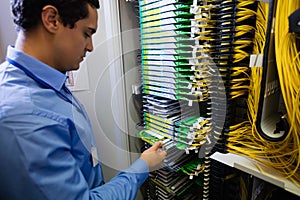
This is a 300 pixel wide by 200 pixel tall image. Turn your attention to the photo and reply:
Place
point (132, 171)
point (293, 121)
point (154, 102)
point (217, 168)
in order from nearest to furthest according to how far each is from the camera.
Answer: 1. point (293, 121)
2. point (132, 171)
3. point (217, 168)
4. point (154, 102)

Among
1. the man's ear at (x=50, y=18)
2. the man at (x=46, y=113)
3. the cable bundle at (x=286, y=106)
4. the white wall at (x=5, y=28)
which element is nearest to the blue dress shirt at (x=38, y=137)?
the man at (x=46, y=113)

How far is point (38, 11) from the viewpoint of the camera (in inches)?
20.5

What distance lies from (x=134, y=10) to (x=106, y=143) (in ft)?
3.20

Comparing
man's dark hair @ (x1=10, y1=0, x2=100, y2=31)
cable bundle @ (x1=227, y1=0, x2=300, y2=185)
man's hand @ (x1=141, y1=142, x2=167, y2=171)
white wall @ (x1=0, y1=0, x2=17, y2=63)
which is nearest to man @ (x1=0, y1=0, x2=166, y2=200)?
man's dark hair @ (x1=10, y1=0, x2=100, y2=31)

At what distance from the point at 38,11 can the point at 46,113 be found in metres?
0.28

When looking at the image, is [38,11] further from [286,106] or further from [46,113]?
[286,106]

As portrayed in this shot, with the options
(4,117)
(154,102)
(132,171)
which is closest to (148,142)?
(154,102)

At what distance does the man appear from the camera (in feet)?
1.47

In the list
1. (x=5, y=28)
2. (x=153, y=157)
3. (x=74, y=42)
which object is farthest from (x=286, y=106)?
(x=5, y=28)

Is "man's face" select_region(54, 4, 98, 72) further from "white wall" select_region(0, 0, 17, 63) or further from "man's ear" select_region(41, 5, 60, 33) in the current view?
"white wall" select_region(0, 0, 17, 63)

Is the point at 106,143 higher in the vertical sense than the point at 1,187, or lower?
lower

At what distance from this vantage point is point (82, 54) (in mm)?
631

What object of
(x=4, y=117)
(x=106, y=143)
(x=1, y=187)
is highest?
(x=4, y=117)

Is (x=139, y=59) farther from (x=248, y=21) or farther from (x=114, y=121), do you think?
(x=248, y=21)
